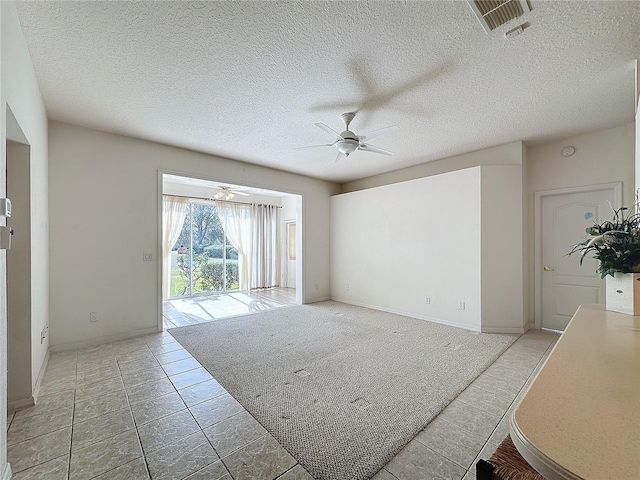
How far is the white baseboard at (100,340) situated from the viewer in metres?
3.28

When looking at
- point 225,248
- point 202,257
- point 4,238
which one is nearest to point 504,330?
point 4,238

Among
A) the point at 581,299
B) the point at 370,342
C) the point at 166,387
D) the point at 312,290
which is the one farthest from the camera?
the point at 312,290

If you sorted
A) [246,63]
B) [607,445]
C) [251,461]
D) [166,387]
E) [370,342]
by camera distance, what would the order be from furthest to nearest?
[370,342] < [166,387] < [246,63] < [251,461] < [607,445]

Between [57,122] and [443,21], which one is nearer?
[443,21]

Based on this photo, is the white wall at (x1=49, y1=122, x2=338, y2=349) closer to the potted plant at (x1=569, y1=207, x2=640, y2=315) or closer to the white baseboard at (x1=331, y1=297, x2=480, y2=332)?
the white baseboard at (x1=331, y1=297, x2=480, y2=332)

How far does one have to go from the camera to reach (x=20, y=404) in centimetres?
215

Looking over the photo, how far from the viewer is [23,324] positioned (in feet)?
7.44

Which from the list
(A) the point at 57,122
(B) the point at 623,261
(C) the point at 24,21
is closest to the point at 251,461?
(B) the point at 623,261

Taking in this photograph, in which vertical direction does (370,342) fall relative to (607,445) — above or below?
below

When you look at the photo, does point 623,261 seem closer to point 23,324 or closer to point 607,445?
point 607,445

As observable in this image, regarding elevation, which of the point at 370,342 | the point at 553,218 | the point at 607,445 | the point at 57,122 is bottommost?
the point at 370,342

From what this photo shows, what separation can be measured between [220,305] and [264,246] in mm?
2428

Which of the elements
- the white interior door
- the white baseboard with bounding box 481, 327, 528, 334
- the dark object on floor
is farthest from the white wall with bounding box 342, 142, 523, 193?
the dark object on floor

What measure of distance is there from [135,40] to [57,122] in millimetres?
2260
